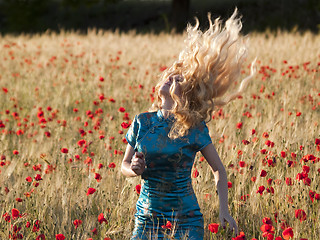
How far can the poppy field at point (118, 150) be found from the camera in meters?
2.47

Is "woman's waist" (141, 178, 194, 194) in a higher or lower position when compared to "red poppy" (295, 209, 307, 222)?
higher

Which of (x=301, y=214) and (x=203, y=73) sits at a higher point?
(x=203, y=73)

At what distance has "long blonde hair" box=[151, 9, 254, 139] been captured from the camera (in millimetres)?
2309

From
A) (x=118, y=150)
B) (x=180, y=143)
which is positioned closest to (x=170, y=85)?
(x=180, y=143)

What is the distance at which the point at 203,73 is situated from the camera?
2414mm

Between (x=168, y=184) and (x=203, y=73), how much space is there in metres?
0.64

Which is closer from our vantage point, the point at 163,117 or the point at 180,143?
the point at 180,143

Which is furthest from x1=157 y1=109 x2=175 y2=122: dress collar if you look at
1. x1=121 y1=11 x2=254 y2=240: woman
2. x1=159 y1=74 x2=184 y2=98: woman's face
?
x1=159 y1=74 x2=184 y2=98: woman's face

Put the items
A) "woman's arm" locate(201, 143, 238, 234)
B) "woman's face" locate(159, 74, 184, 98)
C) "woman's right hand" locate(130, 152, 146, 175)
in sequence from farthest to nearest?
"woman's face" locate(159, 74, 184, 98) < "woman's arm" locate(201, 143, 238, 234) < "woman's right hand" locate(130, 152, 146, 175)

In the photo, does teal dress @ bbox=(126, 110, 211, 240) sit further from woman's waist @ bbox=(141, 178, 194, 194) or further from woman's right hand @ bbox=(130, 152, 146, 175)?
woman's right hand @ bbox=(130, 152, 146, 175)

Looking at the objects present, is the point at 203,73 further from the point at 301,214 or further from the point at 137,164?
the point at 301,214

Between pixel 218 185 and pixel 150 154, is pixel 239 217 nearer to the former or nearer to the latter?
pixel 218 185

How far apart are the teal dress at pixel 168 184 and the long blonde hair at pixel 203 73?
0.24ft

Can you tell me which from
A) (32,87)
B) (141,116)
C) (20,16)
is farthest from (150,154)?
(20,16)
